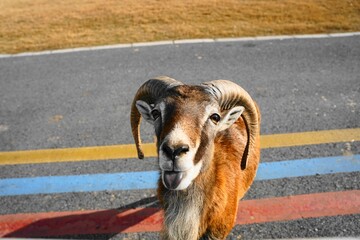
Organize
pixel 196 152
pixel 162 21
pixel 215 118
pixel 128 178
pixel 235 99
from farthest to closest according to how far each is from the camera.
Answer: pixel 162 21
pixel 128 178
pixel 235 99
pixel 215 118
pixel 196 152

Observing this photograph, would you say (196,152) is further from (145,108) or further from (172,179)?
(145,108)

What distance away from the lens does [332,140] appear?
5.89 m

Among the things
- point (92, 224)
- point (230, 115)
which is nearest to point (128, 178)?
point (92, 224)

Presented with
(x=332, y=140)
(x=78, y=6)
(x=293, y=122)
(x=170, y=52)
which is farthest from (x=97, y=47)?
(x=332, y=140)

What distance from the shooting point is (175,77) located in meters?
7.98

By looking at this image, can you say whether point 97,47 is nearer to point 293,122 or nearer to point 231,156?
point 293,122

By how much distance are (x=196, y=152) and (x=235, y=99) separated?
2.43ft

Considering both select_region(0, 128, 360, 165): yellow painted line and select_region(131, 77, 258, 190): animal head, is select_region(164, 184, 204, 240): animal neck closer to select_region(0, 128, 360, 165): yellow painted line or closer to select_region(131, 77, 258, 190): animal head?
select_region(131, 77, 258, 190): animal head

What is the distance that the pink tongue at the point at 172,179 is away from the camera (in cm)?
309

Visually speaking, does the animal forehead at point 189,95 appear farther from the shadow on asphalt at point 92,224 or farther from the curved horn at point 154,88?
the shadow on asphalt at point 92,224

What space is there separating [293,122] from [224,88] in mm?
3262

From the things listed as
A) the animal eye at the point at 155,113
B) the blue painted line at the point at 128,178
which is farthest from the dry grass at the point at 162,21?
the animal eye at the point at 155,113

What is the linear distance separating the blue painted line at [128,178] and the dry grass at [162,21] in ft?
17.3

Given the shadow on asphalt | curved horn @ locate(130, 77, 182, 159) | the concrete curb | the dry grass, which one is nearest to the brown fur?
curved horn @ locate(130, 77, 182, 159)
